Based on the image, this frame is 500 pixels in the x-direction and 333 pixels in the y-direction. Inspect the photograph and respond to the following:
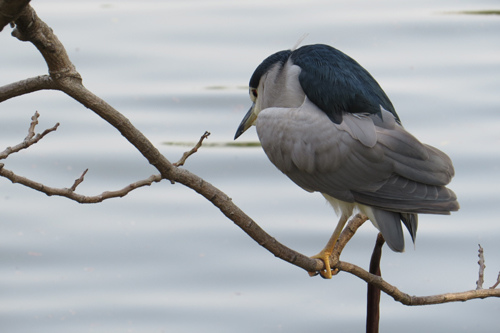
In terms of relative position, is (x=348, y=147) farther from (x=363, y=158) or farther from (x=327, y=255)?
(x=327, y=255)

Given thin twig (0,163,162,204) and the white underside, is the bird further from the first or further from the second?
thin twig (0,163,162,204)

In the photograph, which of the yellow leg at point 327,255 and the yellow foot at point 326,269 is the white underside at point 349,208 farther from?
the yellow foot at point 326,269

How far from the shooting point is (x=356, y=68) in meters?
2.69

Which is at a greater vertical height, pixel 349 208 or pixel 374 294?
pixel 349 208

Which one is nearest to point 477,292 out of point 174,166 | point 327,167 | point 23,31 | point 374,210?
point 374,210

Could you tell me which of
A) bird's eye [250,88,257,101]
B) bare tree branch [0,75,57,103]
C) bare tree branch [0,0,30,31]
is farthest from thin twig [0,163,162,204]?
bird's eye [250,88,257,101]

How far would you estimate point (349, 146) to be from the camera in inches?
103

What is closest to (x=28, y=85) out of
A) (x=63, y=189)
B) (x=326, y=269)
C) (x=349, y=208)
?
(x=63, y=189)

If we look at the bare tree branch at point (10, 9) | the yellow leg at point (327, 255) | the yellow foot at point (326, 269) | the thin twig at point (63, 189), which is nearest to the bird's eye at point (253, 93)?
the yellow leg at point (327, 255)

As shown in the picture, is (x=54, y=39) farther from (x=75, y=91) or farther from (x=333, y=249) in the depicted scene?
(x=333, y=249)

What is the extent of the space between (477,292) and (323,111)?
0.72 m

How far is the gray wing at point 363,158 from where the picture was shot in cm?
250

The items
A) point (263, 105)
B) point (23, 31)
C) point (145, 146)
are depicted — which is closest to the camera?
point (23, 31)

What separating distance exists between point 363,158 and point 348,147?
0.19 ft
